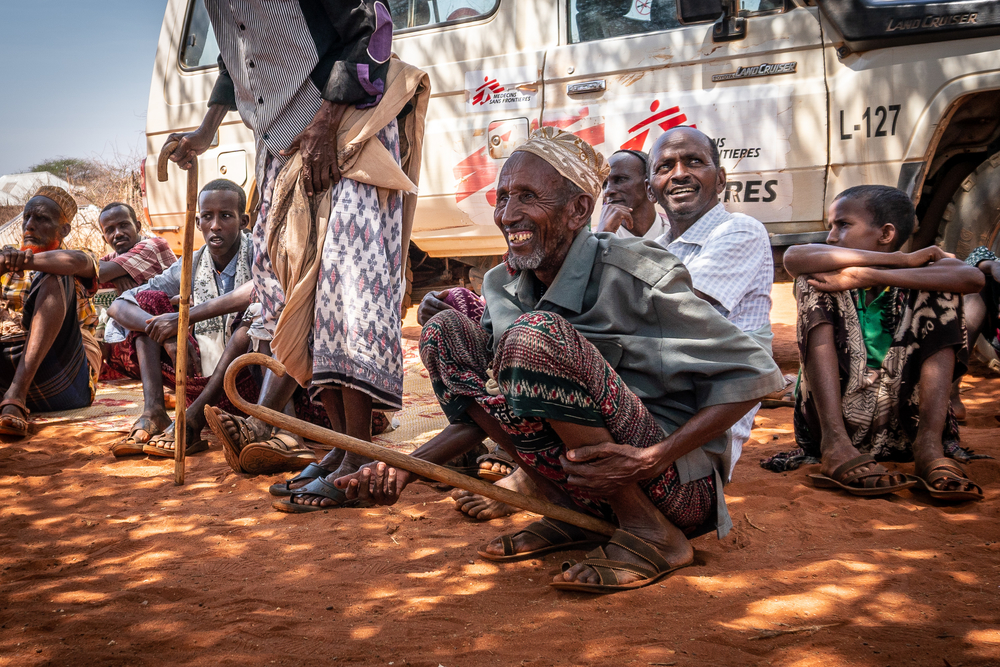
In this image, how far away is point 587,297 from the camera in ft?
7.05

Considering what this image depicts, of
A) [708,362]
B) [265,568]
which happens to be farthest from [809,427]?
[265,568]

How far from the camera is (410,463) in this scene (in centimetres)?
212

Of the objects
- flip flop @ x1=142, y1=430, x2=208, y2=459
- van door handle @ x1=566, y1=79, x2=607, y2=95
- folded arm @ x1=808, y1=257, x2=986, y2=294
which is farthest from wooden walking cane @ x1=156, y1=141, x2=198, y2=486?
folded arm @ x1=808, y1=257, x2=986, y2=294

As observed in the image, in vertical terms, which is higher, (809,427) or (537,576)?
(809,427)

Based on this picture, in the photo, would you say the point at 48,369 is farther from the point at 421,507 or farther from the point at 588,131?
the point at 588,131

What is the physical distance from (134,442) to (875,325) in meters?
3.23

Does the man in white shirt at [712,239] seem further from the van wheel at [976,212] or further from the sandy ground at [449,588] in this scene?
the van wheel at [976,212]

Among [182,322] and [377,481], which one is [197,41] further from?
[377,481]

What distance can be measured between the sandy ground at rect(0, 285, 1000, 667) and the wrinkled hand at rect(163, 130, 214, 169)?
4.42 feet

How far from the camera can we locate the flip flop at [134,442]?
11.8ft

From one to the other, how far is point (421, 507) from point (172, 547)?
842 millimetres

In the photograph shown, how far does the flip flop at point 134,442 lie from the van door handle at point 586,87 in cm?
297

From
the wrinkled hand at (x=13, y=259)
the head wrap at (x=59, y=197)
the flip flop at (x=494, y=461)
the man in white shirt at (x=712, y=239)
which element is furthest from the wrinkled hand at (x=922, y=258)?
the head wrap at (x=59, y=197)

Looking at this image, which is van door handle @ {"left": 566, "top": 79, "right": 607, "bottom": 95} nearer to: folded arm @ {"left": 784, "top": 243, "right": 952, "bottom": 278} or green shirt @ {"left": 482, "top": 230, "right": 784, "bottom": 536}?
folded arm @ {"left": 784, "top": 243, "right": 952, "bottom": 278}
